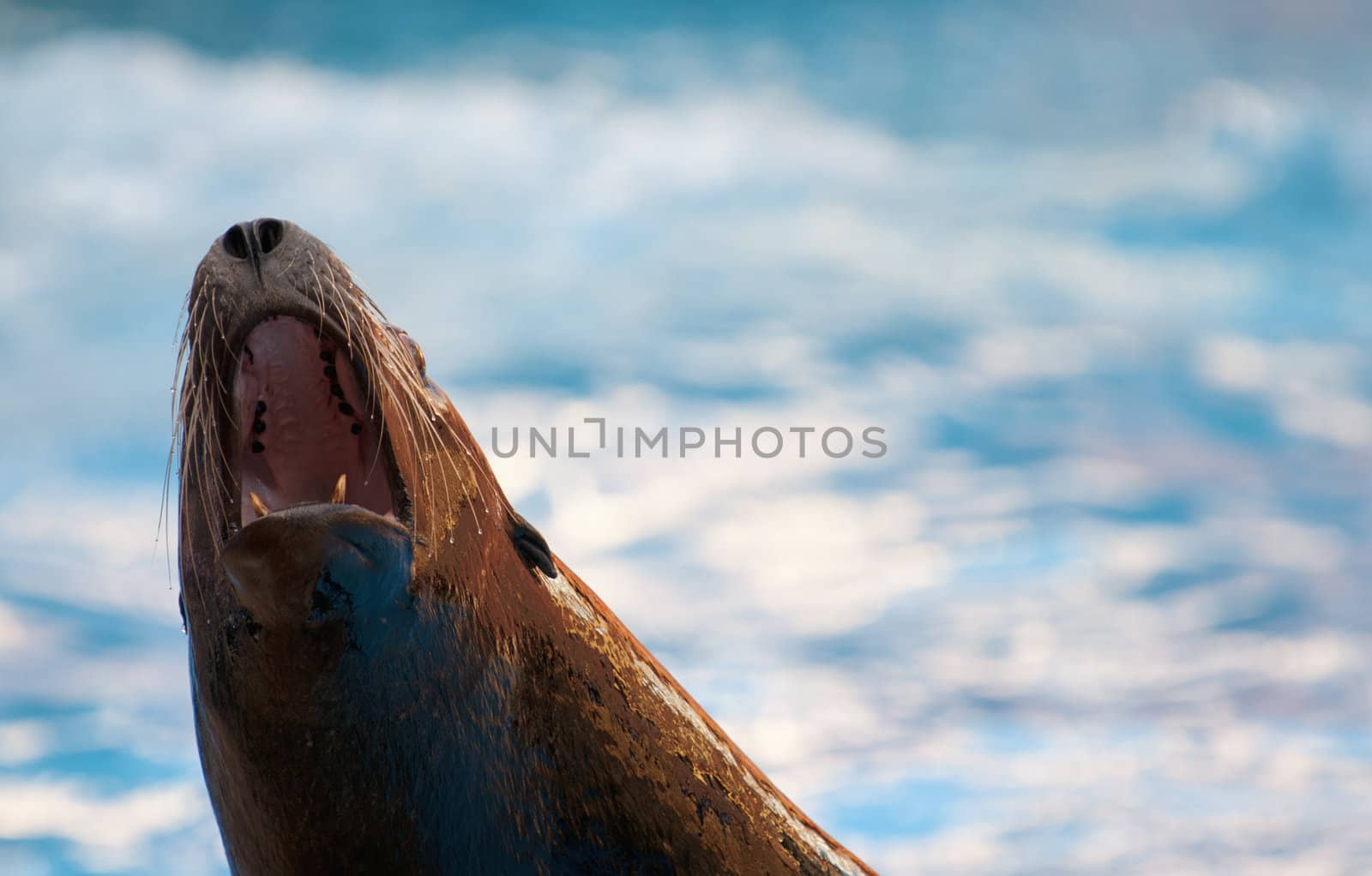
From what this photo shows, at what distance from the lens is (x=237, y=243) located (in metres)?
4.41

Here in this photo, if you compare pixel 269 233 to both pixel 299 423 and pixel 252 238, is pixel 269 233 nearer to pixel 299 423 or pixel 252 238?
pixel 252 238

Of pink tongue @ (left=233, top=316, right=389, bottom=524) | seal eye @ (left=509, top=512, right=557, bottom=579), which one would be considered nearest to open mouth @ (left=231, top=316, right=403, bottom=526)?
pink tongue @ (left=233, top=316, right=389, bottom=524)

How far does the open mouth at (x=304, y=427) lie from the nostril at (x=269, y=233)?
0.81 feet

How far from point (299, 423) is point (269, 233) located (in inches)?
25.8

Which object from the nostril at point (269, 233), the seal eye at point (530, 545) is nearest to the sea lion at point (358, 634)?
the nostril at point (269, 233)

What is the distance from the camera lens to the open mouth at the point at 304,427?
4.44 meters

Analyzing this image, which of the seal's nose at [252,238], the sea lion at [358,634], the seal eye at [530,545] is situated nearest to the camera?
the sea lion at [358,634]

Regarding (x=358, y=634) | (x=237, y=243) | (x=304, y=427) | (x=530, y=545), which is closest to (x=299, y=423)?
(x=304, y=427)

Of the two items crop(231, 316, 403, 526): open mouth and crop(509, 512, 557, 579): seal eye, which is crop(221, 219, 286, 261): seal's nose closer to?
crop(231, 316, 403, 526): open mouth

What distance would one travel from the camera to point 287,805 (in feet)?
14.6

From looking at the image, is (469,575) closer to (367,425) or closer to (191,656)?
(367,425)

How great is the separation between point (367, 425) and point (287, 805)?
1.31 m

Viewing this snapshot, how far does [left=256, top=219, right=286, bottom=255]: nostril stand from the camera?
4.39 metres

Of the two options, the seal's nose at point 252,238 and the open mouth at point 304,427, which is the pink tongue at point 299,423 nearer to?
the open mouth at point 304,427
